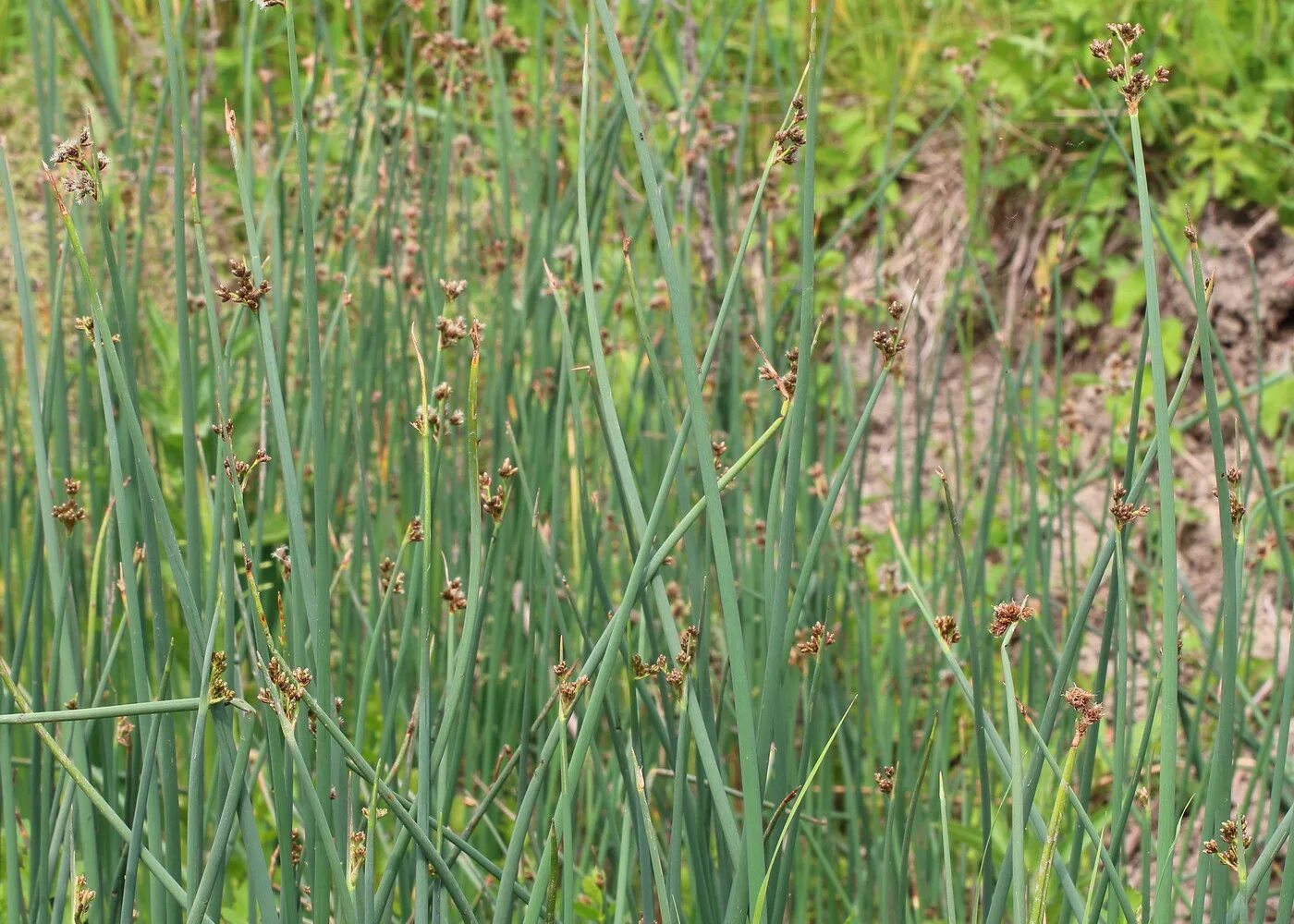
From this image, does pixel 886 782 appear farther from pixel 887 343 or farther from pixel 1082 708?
pixel 887 343

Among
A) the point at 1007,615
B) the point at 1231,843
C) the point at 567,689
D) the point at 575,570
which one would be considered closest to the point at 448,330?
the point at 567,689

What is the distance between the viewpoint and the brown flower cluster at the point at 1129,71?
26.7 inches

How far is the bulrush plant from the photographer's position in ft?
2.37

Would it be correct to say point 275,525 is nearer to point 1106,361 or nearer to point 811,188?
point 811,188

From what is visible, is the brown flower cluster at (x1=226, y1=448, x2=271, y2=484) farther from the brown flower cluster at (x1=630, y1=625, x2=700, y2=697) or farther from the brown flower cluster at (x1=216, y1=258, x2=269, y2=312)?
the brown flower cluster at (x1=630, y1=625, x2=700, y2=697)

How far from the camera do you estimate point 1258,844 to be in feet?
4.83

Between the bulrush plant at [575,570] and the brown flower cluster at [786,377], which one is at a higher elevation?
the brown flower cluster at [786,377]

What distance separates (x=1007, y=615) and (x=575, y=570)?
46.9 inches

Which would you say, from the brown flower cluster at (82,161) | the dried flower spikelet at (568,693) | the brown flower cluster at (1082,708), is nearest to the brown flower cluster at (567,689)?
the dried flower spikelet at (568,693)

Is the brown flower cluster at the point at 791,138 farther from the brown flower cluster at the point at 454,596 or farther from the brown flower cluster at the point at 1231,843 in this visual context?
the brown flower cluster at the point at 1231,843

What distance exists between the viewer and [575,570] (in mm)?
1826

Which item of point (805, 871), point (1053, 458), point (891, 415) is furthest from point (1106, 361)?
point (805, 871)

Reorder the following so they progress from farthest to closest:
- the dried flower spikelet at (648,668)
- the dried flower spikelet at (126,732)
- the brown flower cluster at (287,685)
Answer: the dried flower spikelet at (126,732) → the dried flower spikelet at (648,668) → the brown flower cluster at (287,685)

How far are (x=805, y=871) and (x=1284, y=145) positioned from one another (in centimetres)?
183
